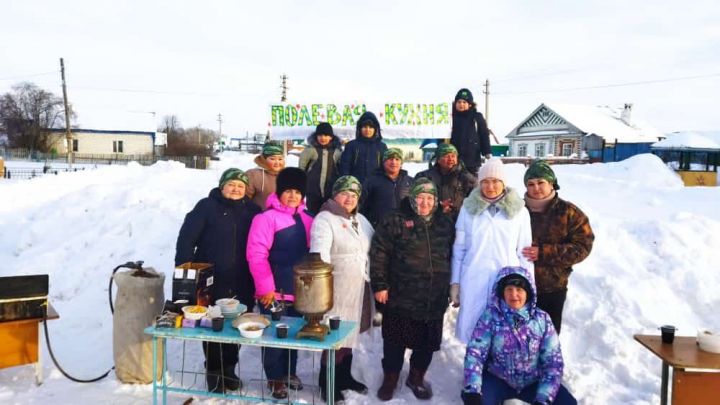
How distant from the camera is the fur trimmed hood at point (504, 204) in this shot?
12.4ft

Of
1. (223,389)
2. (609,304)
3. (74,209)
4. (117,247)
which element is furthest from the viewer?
(74,209)

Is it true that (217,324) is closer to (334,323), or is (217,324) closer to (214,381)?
(334,323)

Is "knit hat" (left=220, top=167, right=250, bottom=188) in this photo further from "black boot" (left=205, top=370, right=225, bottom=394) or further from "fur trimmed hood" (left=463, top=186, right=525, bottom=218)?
"fur trimmed hood" (left=463, top=186, right=525, bottom=218)

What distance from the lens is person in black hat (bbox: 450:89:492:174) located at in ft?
19.0

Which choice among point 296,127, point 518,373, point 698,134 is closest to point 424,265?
point 518,373

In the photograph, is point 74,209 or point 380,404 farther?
point 74,209

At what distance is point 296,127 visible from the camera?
10914 millimetres

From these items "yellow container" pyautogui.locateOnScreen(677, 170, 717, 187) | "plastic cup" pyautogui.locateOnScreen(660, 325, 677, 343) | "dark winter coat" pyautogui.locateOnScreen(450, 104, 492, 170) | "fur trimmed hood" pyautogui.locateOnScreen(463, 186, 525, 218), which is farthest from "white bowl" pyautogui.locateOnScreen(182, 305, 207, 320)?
"yellow container" pyautogui.locateOnScreen(677, 170, 717, 187)

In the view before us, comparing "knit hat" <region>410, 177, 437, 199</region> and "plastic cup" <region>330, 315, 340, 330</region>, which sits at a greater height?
"knit hat" <region>410, 177, 437, 199</region>

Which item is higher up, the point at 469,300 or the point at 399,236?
the point at 399,236

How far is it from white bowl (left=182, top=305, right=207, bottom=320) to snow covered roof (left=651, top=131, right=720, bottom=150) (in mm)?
26212

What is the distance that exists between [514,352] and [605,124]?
3512 cm

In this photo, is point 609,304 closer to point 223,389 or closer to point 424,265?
point 424,265

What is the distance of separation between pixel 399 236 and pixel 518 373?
4.24 ft
